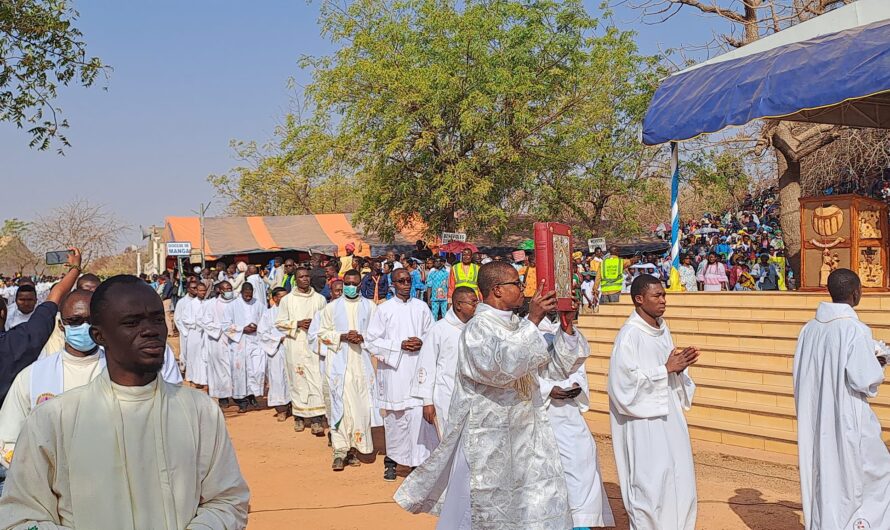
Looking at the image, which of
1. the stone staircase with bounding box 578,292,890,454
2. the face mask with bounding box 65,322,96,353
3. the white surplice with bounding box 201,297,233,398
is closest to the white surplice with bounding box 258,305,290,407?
the white surplice with bounding box 201,297,233,398

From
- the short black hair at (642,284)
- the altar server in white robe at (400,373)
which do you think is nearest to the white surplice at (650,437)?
the short black hair at (642,284)

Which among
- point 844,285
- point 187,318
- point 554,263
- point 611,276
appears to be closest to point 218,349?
point 187,318

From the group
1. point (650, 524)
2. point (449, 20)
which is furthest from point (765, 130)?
point (650, 524)

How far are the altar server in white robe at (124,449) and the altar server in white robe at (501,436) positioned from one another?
230 cm

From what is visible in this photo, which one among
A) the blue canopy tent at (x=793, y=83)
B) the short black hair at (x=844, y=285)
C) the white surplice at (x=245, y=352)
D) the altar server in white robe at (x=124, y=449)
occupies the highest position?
the blue canopy tent at (x=793, y=83)

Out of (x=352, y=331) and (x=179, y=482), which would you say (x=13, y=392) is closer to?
(x=179, y=482)

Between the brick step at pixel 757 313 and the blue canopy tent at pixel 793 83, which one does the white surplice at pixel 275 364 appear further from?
the blue canopy tent at pixel 793 83

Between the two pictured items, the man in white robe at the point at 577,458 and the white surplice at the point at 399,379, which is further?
the white surplice at the point at 399,379

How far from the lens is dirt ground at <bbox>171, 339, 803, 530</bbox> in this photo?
7246 mm

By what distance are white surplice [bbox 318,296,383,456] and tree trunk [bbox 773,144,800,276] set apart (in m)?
10.3

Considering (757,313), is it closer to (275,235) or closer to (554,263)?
(554,263)

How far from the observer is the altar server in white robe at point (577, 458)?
6027 mm

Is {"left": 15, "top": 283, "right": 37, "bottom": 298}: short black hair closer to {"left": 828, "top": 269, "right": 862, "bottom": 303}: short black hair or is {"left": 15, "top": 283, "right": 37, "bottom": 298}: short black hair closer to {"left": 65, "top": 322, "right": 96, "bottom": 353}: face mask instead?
{"left": 65, "top": 322, "right": 96, "bottom": 353}: face mask

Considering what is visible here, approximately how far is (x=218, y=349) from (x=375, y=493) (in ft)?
20.0
